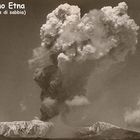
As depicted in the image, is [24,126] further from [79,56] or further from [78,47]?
[78,47]

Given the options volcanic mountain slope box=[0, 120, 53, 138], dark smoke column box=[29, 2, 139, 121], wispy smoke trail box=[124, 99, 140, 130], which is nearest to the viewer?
wispy smoke trail box=[124, 99, 140, 130]

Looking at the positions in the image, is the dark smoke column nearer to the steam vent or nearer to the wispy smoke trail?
the steam vent

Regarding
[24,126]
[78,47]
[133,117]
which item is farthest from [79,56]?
[133,117]

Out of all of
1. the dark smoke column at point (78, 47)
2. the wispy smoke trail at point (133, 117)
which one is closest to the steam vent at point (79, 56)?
the dark smoke column at point (78, 47)

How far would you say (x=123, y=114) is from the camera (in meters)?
9.16

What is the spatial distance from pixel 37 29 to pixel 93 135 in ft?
11.4

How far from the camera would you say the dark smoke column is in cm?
929

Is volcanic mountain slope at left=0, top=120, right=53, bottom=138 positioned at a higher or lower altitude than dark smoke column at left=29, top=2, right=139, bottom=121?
lower

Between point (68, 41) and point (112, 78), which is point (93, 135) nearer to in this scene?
point (112, 78)

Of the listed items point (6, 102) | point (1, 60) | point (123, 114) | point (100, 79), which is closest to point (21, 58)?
point (1, 60)

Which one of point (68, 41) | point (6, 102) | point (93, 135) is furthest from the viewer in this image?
point (93, 135)

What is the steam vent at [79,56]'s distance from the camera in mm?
9164

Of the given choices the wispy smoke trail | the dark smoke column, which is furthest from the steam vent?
the wispy smoke trail

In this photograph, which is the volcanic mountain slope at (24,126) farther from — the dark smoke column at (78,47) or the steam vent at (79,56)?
the dark smoke column at (78,47)
